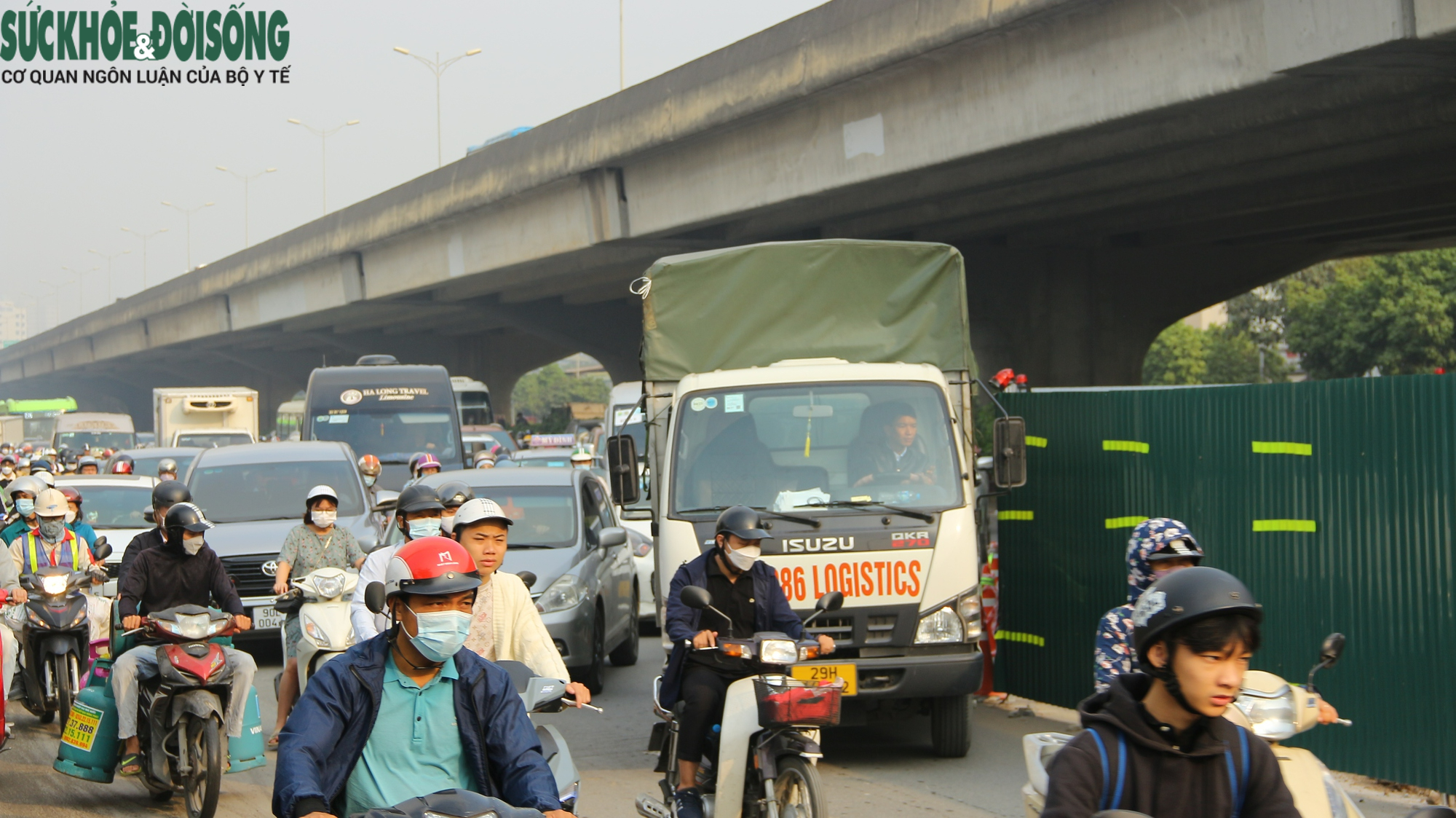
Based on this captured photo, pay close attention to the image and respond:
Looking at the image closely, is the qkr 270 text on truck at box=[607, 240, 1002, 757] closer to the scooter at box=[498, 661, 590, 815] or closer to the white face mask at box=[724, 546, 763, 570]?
the white face mask at box=[724, 546, 763, 570]

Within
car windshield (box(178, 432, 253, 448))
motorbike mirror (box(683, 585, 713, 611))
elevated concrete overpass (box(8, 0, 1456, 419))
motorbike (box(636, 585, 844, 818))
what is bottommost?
motorbike (box(636, 585, 844, 818))

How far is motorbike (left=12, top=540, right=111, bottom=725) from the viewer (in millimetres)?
9555

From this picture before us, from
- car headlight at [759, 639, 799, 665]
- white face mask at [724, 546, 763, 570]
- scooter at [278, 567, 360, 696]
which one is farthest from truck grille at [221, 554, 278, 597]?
car headlight at [759, 639, 799, 665]

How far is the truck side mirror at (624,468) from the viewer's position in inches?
356

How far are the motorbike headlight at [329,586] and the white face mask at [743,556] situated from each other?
120 inches

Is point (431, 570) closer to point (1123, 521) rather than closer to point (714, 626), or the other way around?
point (714, 626)

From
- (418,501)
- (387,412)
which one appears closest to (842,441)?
(418,501)

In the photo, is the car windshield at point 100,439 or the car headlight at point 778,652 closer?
the car headlight at point 778,652

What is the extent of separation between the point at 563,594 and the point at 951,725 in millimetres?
3232

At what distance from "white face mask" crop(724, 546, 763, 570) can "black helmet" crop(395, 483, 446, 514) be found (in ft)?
4.92

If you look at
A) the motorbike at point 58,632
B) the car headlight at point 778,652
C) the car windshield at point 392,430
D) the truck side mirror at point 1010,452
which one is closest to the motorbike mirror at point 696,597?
the car headlight at point 778,652

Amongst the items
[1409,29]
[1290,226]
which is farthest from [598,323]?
[1409,29]

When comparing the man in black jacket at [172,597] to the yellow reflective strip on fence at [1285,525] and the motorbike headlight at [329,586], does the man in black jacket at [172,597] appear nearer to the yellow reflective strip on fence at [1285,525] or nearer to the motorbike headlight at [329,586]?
the motorbike headlight at [329,586]

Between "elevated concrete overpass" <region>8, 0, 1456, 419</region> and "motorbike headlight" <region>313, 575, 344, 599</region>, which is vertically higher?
"elevated concrete overpass" <region>8, 0, 1456, 419</region>
